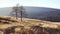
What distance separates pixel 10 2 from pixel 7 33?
0.87 m

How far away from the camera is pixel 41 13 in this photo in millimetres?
3295

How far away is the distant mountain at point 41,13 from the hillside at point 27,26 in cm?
12

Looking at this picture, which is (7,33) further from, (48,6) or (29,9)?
(48,6)

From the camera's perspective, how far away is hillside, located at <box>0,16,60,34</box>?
320 centimetres

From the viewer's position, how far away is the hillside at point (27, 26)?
3203 millimetres

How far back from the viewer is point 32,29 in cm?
324

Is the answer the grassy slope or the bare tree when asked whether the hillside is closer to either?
the grassy slope

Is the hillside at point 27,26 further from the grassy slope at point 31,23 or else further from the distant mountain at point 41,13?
the distant mountain at point 41,13

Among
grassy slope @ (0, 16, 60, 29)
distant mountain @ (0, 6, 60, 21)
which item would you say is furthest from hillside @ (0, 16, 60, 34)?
distant mountain @ (0, 6, 60, 21)

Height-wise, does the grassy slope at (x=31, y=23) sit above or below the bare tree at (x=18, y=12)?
below

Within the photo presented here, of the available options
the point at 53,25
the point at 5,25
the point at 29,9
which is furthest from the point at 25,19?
the point at 53,25

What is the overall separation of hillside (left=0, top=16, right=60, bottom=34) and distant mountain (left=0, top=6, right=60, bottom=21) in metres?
0.12

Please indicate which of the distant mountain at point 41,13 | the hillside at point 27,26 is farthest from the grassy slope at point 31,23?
the distant mountain at point 41,13

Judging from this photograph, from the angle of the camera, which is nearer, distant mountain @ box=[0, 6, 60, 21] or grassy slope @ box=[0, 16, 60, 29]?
grassy slope @ box=[0, 16, 60, 29]
